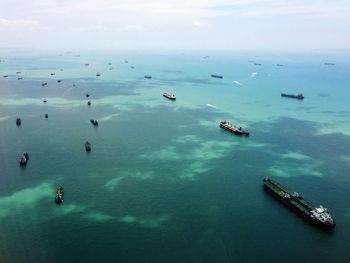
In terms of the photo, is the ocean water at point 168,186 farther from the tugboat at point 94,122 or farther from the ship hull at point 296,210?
the tugboat at point 94,122

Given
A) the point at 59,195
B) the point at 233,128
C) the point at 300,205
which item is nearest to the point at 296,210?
the point at 300,205

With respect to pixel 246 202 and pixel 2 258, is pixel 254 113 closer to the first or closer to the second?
pixel 246 202

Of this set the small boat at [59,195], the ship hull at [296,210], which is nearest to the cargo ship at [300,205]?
the ship hull at [296,210]

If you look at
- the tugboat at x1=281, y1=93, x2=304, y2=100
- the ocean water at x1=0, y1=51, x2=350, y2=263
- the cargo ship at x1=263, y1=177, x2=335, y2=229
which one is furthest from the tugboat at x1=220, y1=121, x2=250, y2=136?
the tugboat at x1=281, y1=93, x2=304, y2=100

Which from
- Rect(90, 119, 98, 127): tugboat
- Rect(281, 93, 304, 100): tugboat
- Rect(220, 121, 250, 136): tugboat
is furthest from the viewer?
Rect(281, 93, 304, 100): tugboat

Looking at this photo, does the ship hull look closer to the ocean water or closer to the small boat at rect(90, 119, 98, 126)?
the ocean water

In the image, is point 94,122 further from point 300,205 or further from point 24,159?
point 300,205

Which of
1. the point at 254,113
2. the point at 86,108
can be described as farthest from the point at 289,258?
the point at 86,108

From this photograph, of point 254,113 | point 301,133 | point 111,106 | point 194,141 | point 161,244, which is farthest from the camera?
point 111,106
